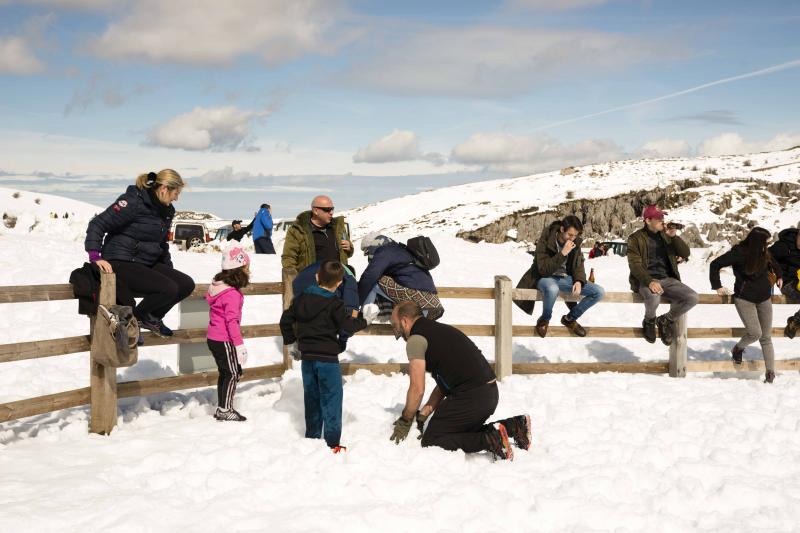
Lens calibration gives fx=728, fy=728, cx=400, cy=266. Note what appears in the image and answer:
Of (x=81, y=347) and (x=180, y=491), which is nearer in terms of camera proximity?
(x=180, y=491)

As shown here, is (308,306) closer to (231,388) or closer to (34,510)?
(231,388)

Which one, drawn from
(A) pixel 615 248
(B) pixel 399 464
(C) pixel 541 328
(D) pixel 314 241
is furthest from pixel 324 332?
(A) pixel 615 248

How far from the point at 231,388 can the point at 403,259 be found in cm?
242

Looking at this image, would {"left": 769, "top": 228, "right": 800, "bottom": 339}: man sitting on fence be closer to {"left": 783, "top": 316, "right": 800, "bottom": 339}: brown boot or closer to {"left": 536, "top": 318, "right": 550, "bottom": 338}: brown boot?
{"left": 783, "top": 316, "right": 800, "bottom": 339}: brown boot

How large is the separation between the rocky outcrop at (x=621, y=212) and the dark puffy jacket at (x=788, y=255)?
30.9 metres

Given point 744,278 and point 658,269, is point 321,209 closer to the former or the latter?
point 658,269

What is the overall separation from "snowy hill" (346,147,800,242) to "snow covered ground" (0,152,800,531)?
1385 inches

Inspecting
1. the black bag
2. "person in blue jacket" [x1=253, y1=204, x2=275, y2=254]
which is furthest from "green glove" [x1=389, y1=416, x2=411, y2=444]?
"person in blue jacket" [x1=253, y1=204, x2=275, y2=254]

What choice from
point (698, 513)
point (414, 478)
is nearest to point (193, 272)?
point (414, 478)

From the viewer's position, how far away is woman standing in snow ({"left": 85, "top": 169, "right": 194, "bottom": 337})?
667 centimetres

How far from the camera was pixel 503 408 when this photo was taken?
26.7 feet

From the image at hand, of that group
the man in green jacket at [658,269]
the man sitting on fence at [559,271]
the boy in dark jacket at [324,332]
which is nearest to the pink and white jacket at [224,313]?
the boy in dark jacket at [324,332]

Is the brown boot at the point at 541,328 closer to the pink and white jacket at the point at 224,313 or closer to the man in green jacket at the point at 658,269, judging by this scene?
the man in green jacket at the point at 658,269

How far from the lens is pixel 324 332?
6.46 m
